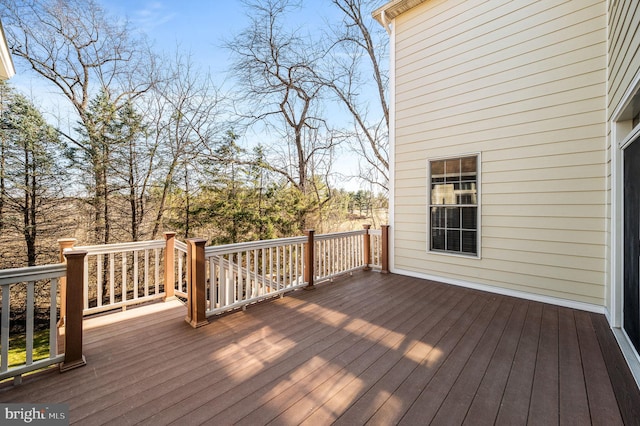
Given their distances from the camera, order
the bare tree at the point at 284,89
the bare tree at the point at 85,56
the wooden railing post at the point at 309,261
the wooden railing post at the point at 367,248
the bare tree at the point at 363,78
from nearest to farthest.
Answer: the wooden railing post at the point at 309,261 → the wooden railing post at the point at 367,248 → the bare tree at the point at 85,56 → the bare tree at the point at 363,78 → the bare tree at the point at 284,89

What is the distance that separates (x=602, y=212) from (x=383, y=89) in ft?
21.9

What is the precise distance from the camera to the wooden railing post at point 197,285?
114 inches

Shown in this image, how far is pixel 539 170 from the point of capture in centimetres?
359

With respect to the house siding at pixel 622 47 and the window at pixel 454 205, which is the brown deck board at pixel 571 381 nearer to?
the window at pixel 454 205

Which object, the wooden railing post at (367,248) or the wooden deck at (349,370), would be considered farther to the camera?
the wooden railing post at (367,248)

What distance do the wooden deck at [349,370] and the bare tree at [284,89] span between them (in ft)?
21.0

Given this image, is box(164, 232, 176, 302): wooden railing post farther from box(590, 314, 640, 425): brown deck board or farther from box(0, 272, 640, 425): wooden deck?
box(590, 314, 640, 425): brown deck board

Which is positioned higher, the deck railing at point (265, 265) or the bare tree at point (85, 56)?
the bare tree at point (85, 56)

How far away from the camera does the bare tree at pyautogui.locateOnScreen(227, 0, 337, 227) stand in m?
8.09

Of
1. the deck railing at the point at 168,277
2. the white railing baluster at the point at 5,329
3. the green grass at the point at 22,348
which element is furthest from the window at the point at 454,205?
the green grass at the point at 22,348

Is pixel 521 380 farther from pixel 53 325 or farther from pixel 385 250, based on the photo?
pixel 53 325

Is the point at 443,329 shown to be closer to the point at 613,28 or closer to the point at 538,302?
the point at 538,302

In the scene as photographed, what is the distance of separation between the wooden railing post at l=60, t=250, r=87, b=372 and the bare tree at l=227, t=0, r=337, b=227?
6636mm

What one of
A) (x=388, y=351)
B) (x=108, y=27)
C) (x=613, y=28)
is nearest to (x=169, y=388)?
(x=388, y=351)
